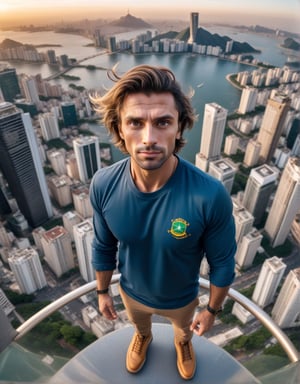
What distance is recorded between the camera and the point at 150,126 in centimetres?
49

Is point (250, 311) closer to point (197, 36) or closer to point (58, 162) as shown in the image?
point (58, 162)

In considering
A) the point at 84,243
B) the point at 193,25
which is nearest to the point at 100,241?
the point at 84,243

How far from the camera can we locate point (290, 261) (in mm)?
6918

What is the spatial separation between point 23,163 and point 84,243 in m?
2.40

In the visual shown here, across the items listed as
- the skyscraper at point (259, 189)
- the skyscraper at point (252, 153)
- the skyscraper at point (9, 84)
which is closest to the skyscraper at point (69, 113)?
the skyscraper at point (9, 84)

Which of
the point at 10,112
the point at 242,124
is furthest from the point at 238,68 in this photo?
the point at 10,112

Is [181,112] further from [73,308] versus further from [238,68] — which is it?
[238,68]

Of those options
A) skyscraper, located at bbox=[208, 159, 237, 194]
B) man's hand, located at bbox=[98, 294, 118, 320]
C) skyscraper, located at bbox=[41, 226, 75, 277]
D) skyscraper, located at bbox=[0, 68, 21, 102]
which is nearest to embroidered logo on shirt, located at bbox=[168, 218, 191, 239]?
man's hand, located at bbox=[98, 294, 118, 320]

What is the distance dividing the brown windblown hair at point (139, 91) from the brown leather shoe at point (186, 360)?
59cm

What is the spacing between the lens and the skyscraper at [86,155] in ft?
24.6

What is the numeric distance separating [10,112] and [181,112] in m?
6.19

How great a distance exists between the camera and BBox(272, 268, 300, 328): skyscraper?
4.59 meters

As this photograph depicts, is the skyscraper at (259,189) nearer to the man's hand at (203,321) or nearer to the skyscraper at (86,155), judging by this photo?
the skyscraper at (86,155)

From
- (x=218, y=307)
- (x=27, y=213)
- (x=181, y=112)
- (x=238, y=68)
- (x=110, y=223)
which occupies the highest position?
(x=181, y=112)
